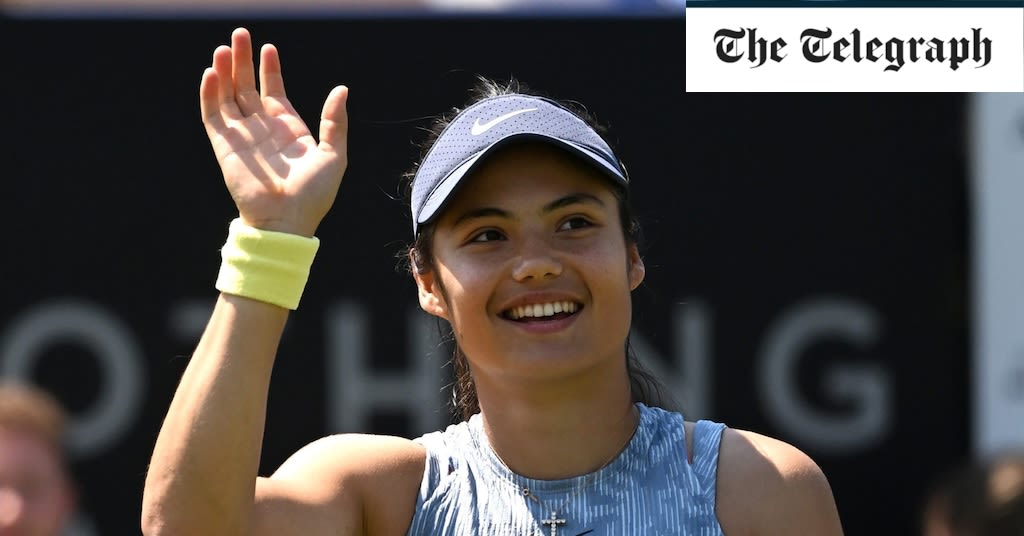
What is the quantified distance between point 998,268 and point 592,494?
2.12m

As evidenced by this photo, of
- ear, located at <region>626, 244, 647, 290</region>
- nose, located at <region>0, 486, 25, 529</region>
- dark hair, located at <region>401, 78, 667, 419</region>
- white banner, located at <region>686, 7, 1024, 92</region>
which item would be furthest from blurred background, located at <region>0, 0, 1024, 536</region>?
nose, located at <region>0, 486, 25, 529</region>

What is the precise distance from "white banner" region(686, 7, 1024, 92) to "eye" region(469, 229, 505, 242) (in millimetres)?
778

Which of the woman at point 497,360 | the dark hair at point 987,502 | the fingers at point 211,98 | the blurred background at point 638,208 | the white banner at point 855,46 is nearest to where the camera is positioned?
the dark hair at point 987,502

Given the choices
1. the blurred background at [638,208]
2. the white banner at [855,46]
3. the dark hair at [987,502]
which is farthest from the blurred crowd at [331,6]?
the dark hair at [987,502]

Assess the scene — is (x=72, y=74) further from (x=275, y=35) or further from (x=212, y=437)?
(x=212, y=437)

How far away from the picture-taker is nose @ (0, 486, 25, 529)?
97.3 inches

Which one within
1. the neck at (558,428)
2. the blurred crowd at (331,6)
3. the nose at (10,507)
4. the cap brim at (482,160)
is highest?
the blurred crowd at (331,6)

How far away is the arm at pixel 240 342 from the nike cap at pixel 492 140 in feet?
0.53

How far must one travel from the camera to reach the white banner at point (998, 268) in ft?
14.0

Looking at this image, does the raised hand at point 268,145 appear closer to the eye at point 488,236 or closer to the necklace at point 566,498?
the eye at point 488,236

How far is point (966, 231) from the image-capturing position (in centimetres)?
429

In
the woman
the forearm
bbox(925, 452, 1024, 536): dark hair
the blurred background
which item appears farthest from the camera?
the blurred background

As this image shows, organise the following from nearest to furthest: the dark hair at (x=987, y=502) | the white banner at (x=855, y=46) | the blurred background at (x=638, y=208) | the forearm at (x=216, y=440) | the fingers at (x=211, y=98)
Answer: the dark hair at (x=987, y=502), the forearm at (x=216, y=440), the fingers at (x=211, y=98), the white banner at (x=855, y=46), the blurred background at (x=638, y=208)

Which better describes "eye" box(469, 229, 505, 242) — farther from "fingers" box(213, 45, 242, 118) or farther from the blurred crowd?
the blurred crowd
